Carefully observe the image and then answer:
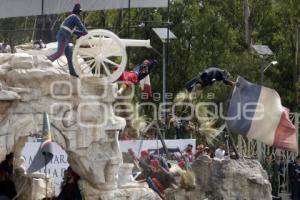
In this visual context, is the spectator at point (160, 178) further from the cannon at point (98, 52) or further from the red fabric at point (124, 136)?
the cannon at point (98, 52)

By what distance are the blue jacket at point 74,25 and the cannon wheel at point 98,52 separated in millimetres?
196

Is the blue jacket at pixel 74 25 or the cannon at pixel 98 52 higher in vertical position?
the blue jacket at pixel 74 25

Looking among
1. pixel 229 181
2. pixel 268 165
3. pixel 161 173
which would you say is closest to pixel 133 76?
pixel 161 173

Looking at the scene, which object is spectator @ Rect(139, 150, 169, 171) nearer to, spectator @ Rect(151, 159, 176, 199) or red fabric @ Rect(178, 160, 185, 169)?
spectator @ Rect(151, 159, 176, 199)

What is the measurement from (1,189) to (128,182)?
2.38 m

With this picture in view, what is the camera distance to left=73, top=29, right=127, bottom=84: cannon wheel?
17.1 metres

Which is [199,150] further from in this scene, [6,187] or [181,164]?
[6,187]

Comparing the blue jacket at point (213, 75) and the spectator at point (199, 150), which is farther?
the spectator at point (199, 150)

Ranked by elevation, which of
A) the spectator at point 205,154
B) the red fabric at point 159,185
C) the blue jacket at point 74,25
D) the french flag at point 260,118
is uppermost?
the blue jacket at point 74,25

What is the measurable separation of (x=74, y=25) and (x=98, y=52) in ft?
2.33

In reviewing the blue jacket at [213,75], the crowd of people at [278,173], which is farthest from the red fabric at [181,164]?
the crowd of people at [278,173]

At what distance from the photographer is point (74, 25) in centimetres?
1742

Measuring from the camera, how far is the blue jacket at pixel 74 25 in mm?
17328

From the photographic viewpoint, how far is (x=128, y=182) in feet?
58.8
